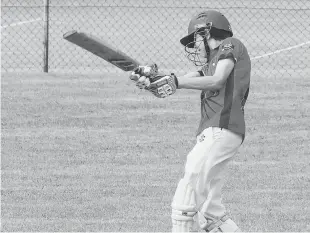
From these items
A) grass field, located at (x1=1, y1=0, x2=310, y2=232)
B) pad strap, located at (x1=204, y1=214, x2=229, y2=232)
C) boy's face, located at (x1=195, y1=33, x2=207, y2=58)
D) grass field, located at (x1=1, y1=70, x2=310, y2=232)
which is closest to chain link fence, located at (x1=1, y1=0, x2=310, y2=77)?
grass field, located at (x1=1, y1=0, x2=310, y2=232)

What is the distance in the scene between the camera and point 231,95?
694cm

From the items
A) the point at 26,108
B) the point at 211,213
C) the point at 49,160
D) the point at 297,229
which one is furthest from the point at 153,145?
→ the point at 211,213

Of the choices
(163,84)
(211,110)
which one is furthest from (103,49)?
(211,110)

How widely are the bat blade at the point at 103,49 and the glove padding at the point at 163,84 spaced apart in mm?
246

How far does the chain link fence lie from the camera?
→ 18.5 meters

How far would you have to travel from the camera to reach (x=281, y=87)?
A: 16.0 m

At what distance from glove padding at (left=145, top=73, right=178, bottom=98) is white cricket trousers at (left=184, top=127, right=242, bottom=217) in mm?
488

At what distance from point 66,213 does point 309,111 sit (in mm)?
6064

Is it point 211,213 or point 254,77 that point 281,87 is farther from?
point 211,213

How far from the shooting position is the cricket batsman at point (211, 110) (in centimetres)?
672

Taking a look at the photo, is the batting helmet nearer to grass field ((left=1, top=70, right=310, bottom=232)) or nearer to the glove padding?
the glove padding

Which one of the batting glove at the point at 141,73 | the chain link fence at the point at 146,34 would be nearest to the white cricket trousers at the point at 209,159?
the batting glove at the point at 141,73

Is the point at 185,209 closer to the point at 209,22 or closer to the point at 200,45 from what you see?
the point at 200,45

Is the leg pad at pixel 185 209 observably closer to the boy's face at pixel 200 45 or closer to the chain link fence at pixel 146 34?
the boy's face at pixel 200 45
